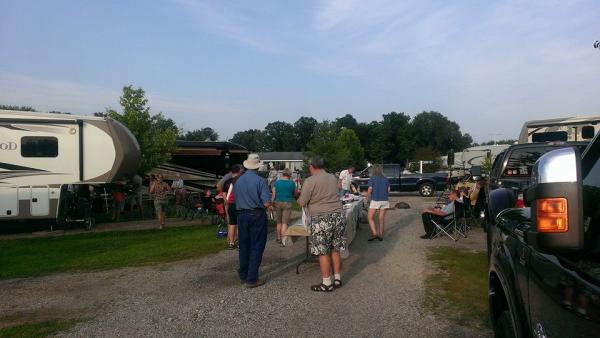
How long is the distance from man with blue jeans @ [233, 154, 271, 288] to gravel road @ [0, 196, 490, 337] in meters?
0.29

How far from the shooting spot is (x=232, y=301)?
21.1ft

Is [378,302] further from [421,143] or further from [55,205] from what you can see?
[421,143]

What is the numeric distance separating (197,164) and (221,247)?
16.3 metres

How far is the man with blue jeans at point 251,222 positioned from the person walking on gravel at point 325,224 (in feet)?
2.07

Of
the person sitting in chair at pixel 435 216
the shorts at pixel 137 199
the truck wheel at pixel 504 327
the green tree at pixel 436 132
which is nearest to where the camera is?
the truck wheel at pixel 504 327

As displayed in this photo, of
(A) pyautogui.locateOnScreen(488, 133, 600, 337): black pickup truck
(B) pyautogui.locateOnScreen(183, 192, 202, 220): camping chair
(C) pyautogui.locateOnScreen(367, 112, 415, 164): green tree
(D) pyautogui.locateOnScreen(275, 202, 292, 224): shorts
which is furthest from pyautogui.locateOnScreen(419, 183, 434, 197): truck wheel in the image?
(C) pyautogui.locateOnScreen(367, 112, 415, 164): green tree

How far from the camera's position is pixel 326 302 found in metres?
6.30

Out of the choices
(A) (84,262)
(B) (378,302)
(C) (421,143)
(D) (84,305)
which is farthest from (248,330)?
(C) (421,143)

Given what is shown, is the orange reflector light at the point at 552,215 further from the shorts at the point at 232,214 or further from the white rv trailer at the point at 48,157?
the white rv trailer at the point at 48,157

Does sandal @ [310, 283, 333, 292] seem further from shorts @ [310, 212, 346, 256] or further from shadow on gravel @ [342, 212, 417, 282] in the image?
shadow on gravel @ [342, 212, 417, 282]

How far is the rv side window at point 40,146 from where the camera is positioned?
570 inches

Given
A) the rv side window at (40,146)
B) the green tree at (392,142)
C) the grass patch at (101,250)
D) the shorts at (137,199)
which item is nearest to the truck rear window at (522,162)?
the grass patch at (101,250)

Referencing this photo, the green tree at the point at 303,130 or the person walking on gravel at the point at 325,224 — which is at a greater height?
the green tree at the point at 303,130

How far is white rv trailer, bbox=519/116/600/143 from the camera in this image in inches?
452
